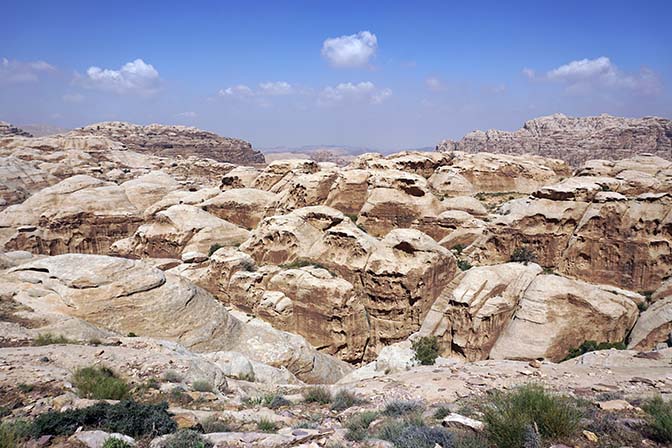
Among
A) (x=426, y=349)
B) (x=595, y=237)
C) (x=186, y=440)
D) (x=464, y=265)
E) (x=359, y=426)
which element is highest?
(x=186, y=440)

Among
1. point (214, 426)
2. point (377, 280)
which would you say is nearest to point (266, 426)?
point (214, 426)

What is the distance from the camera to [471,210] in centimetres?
3266

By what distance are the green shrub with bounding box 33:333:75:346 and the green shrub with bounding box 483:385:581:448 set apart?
9.94 metres

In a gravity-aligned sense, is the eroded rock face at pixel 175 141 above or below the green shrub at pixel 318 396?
above

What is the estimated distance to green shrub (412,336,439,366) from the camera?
578 inches

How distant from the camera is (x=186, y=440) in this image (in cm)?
530

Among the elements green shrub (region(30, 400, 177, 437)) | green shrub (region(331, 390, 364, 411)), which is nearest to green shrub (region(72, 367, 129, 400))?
green shrub (region(30, 400, 177, 437))

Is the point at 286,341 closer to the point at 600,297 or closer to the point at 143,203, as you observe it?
the point at 600,297

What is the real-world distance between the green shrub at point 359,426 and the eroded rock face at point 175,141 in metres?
99.1

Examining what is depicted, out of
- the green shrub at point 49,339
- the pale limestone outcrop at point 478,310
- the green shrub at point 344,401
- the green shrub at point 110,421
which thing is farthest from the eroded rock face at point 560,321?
the green shrub at point 49,339

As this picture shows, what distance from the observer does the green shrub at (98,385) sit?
7336 mm

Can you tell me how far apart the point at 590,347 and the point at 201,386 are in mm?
13874

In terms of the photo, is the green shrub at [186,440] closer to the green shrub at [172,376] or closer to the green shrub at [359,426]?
the green shrub at [359,426]

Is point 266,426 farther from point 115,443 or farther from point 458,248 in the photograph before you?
point 458,248
